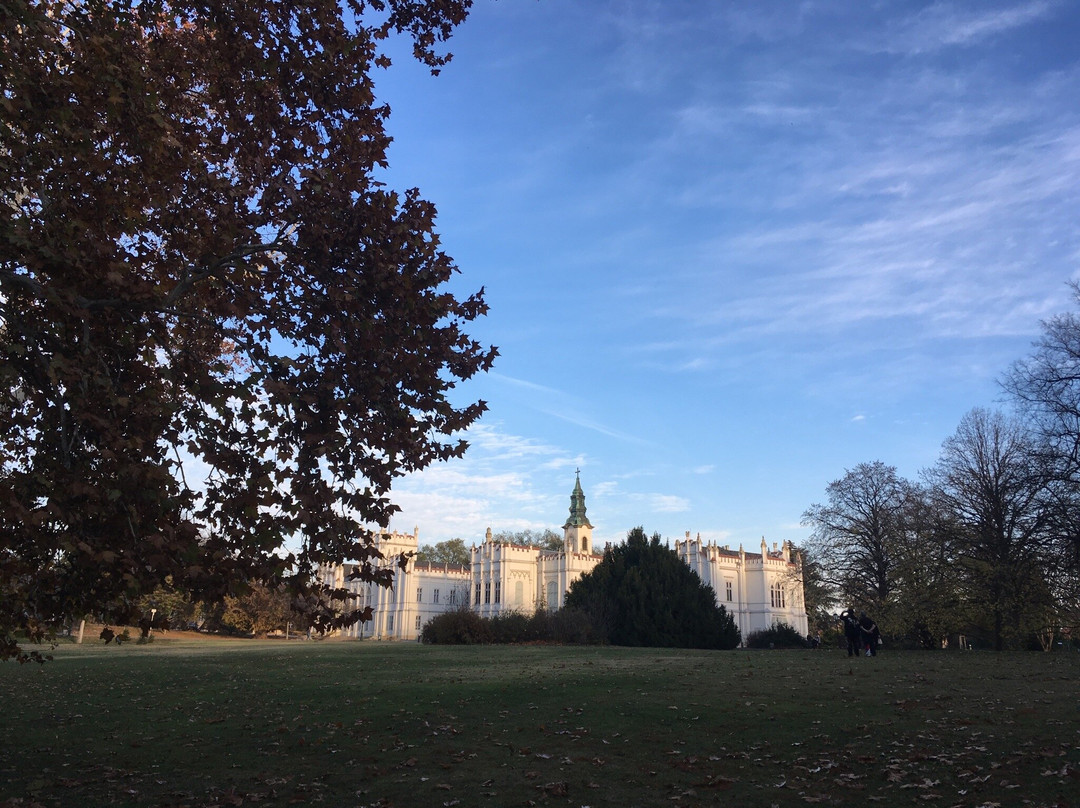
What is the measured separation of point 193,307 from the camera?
869cm

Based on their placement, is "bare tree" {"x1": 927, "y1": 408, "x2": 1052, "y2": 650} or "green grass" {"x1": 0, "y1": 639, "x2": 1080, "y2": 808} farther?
"bare tree" {"x1": 927, "y1": 408, "x2": 1052, "y2": 650}

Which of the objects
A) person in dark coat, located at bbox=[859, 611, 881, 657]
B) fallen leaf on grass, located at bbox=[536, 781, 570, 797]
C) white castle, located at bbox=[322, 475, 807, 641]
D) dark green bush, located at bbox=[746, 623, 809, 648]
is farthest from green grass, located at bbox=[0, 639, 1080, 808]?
white castle, located at bbox=[322, 475, 807, 641]

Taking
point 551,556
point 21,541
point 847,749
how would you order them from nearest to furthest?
point 21,541 → point 847,749 → point 551,556

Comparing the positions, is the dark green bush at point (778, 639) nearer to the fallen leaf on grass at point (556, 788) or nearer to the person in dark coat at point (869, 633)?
the person in dark coat at point (869, 633)

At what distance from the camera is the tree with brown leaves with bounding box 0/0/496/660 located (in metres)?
7.14

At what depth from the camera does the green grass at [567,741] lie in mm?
8742

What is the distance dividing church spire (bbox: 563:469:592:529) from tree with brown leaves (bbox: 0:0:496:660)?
85.7 meters

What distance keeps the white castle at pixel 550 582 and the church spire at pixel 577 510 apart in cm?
13

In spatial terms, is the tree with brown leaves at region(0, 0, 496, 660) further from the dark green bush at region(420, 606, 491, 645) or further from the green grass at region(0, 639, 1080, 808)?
the dark green bush at region(420, 606, 491, 645)

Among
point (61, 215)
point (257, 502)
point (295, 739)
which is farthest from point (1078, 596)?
point (61, 215)

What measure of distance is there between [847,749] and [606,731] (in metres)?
3.53

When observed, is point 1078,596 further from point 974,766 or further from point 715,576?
point 715,576

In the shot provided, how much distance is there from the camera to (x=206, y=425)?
834cm

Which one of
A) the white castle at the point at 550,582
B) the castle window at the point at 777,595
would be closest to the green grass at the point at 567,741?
the white castle at the point at 550,582
